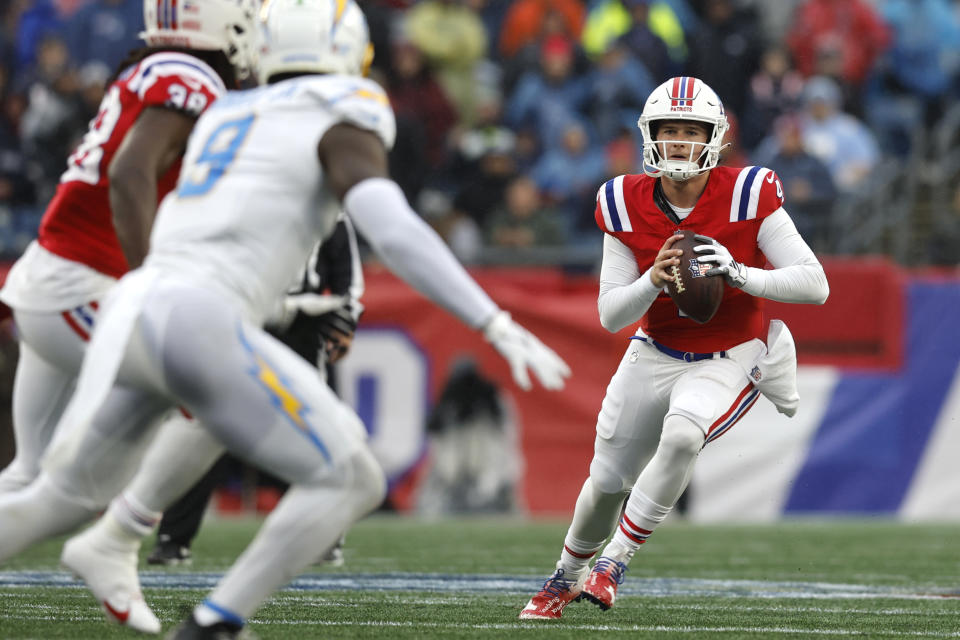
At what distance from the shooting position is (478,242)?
10531 millimetres

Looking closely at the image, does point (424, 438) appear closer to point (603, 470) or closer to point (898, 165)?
point (898, 165)

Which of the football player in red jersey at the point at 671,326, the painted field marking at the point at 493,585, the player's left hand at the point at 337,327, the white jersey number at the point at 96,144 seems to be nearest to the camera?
the white jersey number at the point at 96,144

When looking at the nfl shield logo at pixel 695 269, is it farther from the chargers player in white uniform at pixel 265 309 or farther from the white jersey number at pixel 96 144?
the white jersey number at pixel 96 144

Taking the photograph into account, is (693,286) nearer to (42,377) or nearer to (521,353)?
(521,353)

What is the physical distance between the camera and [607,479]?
4656 mm

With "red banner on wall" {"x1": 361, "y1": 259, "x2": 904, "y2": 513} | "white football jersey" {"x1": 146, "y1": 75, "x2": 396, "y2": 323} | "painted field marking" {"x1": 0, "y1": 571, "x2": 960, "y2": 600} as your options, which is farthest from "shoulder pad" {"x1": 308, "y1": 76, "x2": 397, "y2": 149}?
"red banner on wall" {"x1": 361, "y1": 259, "x2": 904, "y2": 513}

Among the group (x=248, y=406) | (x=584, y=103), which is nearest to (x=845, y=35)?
(x=584, y=103)

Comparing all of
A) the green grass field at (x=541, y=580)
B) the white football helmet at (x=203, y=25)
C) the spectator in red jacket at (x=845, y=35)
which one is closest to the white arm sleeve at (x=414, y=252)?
the green grass field at (x=541, y=580)

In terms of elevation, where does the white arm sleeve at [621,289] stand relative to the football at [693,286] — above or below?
below

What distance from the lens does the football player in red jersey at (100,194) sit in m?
4.11

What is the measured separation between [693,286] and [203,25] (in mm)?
1580

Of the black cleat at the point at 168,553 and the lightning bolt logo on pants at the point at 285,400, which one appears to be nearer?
the lightning bolt logo on pants at the point at 285,400

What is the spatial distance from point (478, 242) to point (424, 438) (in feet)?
5.66

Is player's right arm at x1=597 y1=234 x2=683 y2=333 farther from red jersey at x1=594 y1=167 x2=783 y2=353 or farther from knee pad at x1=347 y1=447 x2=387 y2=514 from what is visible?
knee pad at x1=347 y1=447 x2=387 y2=514
